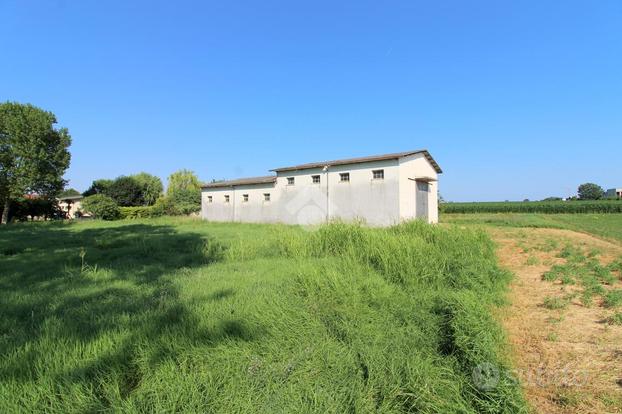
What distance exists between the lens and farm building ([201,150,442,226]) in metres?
18.4

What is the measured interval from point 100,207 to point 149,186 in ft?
53.9

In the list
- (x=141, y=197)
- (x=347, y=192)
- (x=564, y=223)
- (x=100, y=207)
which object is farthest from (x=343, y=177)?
(x=141, y=197)

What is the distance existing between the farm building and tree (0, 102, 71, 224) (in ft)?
53.5

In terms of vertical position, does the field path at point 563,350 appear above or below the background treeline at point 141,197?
below

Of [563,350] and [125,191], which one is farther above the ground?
[125,191]

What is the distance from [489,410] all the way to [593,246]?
1073cm

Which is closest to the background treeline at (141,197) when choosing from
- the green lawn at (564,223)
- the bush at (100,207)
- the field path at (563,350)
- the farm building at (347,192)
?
the bush at (100,207)

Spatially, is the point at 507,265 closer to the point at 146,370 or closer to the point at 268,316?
the point at 268,316

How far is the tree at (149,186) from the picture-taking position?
4625cm

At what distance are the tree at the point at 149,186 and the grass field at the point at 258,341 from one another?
4479cm

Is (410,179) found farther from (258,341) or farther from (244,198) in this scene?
(258,341)

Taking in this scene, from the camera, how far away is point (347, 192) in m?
20.0

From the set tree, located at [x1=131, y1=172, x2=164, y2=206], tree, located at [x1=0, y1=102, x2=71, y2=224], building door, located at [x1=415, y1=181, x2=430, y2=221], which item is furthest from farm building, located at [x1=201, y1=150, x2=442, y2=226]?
tree, located at [x1=131, y1=172, x2=164, y2=206]

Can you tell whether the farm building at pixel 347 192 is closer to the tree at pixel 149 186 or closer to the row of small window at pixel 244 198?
the row of small window at pixel 244 198
